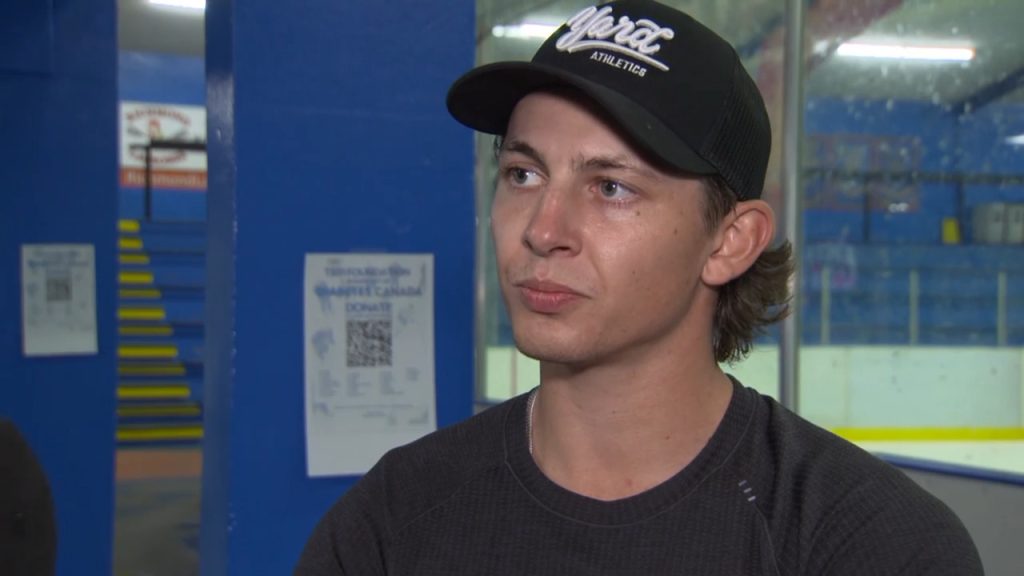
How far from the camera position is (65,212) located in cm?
452

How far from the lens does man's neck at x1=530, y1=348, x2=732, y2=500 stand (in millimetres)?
1319

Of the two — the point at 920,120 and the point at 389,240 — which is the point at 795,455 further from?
the point at 920,120

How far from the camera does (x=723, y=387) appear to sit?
1.38 metres

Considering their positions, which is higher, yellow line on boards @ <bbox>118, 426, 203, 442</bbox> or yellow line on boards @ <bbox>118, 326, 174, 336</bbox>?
yellow line on boards @ <bbox>118, 326, 174, 336</bbox>

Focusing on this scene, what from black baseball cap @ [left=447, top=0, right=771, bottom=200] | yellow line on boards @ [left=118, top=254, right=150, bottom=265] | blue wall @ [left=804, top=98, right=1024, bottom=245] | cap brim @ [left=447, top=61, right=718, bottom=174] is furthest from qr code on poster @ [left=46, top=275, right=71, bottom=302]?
yellow line on boards @ [left=118, top=254, right=150, bottom=265]

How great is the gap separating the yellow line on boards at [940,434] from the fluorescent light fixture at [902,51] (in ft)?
4.30

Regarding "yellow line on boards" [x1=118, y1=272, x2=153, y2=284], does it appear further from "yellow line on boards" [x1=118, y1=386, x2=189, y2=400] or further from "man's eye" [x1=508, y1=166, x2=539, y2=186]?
"man's eye" [x1=508, y1=166, x2=539, y2=186]

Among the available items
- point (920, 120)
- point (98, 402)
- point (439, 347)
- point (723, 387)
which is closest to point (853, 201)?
point (920, 120)

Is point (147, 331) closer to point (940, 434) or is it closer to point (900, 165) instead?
point (900, 165)

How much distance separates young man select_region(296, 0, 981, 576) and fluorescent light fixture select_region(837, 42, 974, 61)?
332 cm

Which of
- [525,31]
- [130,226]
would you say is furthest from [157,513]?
[130,226]

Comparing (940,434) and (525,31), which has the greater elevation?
(525,31)

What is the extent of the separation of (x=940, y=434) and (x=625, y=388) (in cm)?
321

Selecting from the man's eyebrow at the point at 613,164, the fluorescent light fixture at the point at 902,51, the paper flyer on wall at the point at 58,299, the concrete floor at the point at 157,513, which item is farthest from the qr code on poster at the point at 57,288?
the man's eyebrow at the point at 613,164
